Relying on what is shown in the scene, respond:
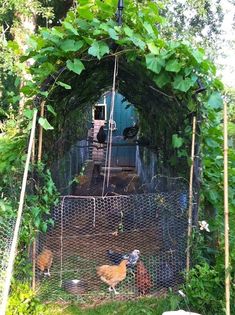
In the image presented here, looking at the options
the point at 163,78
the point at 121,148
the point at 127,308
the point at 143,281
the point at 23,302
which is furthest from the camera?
the point at 121,148

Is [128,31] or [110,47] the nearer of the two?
[128,31]

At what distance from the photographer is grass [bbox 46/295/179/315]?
11.2ft

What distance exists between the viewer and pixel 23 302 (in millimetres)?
3131

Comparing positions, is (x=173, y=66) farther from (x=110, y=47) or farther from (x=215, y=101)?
(x=110, y=47)

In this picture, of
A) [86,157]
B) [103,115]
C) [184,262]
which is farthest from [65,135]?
[103,115]

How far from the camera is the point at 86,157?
948cm

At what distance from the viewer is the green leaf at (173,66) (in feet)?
10.6

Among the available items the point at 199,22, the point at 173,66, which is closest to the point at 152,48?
the point at 173,66

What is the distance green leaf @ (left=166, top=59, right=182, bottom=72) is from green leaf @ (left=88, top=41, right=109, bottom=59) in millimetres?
555

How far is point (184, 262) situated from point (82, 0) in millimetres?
2667

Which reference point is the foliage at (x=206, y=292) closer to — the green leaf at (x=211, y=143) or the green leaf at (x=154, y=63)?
the green leaf at (x=211, y=143)

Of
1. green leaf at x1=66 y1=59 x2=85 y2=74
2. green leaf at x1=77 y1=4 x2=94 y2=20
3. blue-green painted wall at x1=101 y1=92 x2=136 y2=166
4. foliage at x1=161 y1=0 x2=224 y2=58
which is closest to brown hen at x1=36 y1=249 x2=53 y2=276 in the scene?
green leaf at x1=66 y1=59 x2=85 y2=74

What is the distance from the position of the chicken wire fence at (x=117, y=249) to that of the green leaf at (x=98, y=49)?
1359 millimetres

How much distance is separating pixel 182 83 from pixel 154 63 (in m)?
0.31
